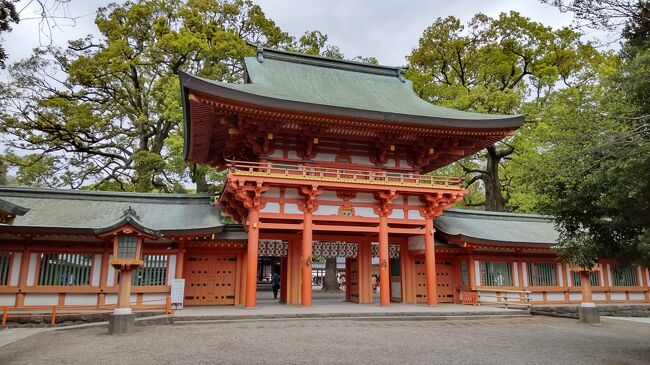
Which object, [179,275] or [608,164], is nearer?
[608,164]

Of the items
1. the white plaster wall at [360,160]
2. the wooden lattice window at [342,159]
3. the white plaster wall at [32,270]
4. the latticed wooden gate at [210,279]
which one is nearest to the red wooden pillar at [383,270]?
the white plaster wall at [360,160]

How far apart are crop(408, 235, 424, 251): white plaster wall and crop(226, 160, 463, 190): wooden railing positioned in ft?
7.96

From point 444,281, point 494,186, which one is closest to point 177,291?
point 444,281

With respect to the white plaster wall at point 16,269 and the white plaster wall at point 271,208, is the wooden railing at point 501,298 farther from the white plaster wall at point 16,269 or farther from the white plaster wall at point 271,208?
the white plaster wall at point 16,269

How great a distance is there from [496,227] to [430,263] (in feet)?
17.6

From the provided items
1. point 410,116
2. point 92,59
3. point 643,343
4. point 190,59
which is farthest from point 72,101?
point 643,343

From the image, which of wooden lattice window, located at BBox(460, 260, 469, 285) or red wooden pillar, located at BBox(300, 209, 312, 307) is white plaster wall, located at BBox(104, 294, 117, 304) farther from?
wooden lattice window, located at BBox(460, 260, 469, 285)

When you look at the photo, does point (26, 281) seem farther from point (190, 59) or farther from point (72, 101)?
point (190, 59)

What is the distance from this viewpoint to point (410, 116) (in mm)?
15305

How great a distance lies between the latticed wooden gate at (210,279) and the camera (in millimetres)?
16125

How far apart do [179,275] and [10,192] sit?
7.23 meters

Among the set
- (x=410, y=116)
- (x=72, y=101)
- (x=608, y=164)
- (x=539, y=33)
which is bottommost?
(x=608, y=164)

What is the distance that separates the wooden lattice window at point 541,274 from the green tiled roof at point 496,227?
1.15 metres

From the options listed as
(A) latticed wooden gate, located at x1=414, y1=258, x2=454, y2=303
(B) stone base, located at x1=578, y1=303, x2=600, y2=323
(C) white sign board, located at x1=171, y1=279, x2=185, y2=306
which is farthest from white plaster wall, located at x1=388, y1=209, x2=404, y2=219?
(C) white sign board, located at x1=171, y1=279, x2=185, y2=306
